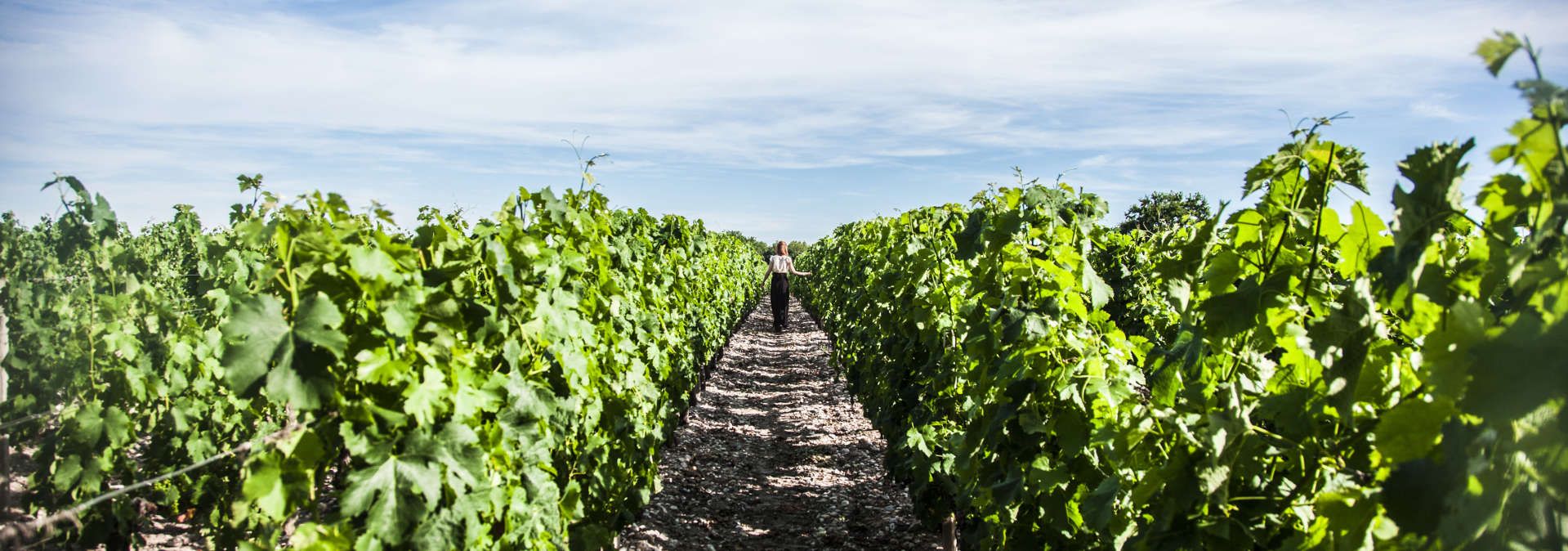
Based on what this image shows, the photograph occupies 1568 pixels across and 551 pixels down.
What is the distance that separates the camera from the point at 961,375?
438 cm

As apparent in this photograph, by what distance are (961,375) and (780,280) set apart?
40.2ft

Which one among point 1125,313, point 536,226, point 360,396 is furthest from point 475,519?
point 1125,313

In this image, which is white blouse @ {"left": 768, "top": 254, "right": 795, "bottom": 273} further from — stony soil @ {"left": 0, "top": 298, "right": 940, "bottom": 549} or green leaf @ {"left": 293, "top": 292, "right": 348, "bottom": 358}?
green leaf @ {"left": 293, "top": 292, "right": 348, "bottom": 358}

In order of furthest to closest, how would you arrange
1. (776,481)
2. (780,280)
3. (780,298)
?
(780,298)
(780,280)
(776,481)

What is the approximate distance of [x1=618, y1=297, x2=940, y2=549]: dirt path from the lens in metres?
5.46

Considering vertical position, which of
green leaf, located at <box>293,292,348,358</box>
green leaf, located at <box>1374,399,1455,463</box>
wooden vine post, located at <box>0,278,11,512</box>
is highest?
green leaf, located at <box>293,292,348,358</box>

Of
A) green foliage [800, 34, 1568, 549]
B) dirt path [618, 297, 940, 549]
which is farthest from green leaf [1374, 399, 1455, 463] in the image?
dirt path [618, 297, 940, 549]

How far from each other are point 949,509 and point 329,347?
3493 millimetres

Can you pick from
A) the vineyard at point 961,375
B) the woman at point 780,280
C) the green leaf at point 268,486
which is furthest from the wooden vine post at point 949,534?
the woman at point 780,280

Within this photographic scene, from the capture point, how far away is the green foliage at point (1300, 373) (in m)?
1.12

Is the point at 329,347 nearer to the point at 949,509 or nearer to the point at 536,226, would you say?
the point at 536,226

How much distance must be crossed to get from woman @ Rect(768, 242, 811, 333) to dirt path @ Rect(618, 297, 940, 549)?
473 cm

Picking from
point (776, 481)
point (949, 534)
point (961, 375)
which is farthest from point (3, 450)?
point (776, 481)

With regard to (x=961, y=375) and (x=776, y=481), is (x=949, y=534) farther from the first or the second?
(x=776, y=481)
